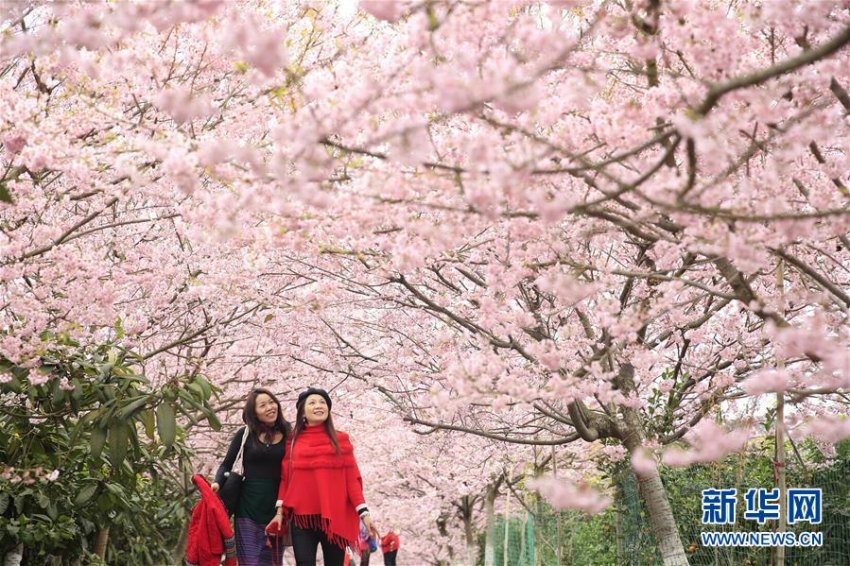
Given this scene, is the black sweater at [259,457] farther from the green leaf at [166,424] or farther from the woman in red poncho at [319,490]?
the green leaf at [166,424]

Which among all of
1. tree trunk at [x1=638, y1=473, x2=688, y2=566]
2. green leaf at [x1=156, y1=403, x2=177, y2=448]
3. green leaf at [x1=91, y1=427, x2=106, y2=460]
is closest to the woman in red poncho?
green leaf at [x1=156, y1=403, x2=177, y2=448]

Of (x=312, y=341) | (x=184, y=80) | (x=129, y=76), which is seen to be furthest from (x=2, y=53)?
(x=312, y=341)

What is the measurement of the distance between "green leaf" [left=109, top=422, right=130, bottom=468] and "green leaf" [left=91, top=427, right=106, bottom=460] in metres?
0.05

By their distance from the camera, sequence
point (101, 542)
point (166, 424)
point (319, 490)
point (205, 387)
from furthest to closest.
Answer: point (101, 542) → point (205, 387) → point (166, 424) → point (319, 490)

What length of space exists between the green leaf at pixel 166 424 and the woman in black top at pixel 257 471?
428 millimetres

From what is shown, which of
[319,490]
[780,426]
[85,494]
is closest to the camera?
[780,426]

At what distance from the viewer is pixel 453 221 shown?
13.4 ft

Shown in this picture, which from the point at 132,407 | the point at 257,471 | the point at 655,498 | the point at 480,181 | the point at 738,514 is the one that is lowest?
the point at 738,514

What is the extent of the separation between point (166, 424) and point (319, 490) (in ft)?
3.78

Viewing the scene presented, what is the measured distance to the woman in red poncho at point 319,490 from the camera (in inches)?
241

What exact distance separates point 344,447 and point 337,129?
10.6ft

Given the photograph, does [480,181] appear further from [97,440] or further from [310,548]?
[97,440]

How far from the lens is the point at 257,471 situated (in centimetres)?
634

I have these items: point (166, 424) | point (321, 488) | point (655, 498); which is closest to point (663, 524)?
point (655, 498)
